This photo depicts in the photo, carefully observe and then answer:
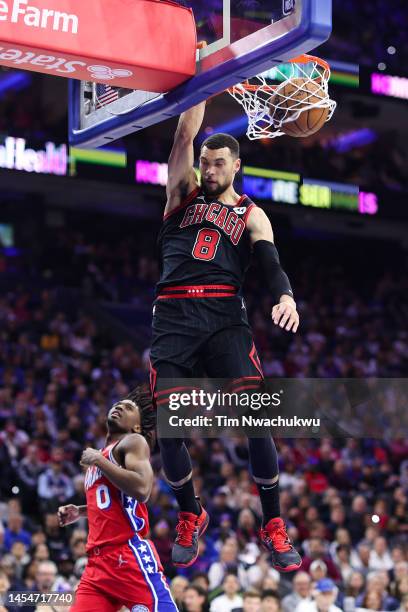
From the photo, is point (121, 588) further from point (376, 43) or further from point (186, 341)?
point (376, 43)

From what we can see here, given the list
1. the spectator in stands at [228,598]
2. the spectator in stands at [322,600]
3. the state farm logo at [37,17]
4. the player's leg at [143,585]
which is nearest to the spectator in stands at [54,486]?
the spectator in stands at [228,598]

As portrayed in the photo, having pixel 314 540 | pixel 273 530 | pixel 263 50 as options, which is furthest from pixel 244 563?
pixel 263 50

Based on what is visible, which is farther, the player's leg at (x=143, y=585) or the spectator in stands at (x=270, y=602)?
the spectator in stands at (x=270, y=602)

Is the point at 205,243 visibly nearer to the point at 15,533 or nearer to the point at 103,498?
the point at 103,498

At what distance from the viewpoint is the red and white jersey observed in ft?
23.3

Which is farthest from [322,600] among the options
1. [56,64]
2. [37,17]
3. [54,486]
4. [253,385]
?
[37,17]

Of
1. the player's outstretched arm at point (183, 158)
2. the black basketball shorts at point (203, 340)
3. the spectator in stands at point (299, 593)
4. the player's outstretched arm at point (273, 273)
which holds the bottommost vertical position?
the spectator in stands at point (299, 593)

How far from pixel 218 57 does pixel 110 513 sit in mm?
3206

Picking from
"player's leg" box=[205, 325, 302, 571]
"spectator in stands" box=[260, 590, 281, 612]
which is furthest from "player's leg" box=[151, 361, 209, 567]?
"spectator in stands" box=[260, 590, 281, 612]

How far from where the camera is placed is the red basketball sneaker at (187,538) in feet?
20.0

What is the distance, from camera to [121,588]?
701 cm

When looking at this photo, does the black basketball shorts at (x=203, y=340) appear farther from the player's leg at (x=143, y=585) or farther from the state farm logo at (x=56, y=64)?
the player's leg at (x=143, y=585)

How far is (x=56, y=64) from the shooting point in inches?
224

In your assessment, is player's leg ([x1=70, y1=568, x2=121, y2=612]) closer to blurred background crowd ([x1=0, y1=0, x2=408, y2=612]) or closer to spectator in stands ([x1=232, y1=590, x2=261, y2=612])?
blurred background crowd ([x1=0, y1=0, x2=408, y2=612])
